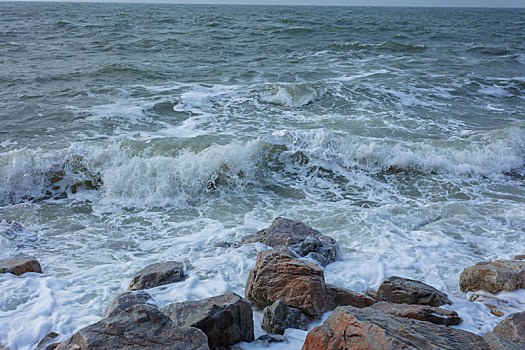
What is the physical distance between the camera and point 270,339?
3.11 metres

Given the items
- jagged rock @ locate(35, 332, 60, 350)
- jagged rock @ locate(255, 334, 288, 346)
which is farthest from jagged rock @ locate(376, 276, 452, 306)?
jagged rock @ locate(35, 332, 60, 350)

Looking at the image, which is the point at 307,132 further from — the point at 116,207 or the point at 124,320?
the point at 124,320

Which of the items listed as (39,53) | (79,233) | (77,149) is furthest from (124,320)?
(39,53)

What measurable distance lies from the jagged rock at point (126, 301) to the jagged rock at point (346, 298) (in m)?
1.65

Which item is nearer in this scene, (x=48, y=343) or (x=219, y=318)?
(x=219, y=318)

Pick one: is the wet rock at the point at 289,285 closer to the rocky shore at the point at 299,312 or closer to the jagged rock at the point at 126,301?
the rocky shore at the point at 299,312

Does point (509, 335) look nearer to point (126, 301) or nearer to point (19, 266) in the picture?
point (126, 301)

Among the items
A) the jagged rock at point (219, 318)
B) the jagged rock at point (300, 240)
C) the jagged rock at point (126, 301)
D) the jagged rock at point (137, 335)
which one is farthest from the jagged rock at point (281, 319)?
the jagged rock at point (300, 240)

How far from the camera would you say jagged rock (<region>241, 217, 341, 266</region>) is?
4.66 metres

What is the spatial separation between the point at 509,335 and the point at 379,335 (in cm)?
130

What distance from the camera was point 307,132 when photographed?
9336mm

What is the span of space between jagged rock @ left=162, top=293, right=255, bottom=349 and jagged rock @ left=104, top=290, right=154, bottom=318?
41 centimetres

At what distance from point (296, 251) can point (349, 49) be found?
19363 millimetres

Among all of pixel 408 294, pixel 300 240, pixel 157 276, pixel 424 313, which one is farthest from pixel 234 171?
pixel 424 313
